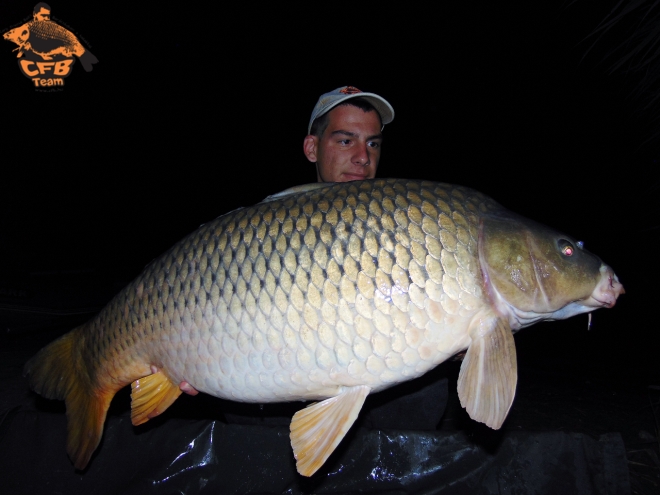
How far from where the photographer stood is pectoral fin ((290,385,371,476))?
0.87 m

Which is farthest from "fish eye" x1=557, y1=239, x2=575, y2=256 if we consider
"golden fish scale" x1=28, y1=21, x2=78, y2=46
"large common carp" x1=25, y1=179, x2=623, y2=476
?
"golden fish scale" x1=28, y1=21, x2=78, y2=46

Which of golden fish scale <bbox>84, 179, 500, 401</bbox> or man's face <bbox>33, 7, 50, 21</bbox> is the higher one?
man's face <bbox>33, 7, 50, 21</bbox>

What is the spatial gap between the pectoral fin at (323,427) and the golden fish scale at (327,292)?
0.04 m

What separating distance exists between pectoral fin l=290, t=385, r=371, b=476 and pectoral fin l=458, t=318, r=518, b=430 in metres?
0.22

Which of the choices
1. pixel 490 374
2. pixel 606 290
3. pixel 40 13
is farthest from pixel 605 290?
pixel 40 13

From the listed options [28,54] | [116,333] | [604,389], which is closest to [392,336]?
[116,333]

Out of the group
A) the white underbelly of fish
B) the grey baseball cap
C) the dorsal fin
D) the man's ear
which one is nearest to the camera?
the white underbelly of fish

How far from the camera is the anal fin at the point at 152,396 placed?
1.09 m

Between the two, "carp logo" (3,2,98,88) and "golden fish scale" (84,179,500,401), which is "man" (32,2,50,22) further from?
"golden fish scale" (84,179,500,401)

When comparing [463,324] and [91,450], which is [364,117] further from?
[91,450]

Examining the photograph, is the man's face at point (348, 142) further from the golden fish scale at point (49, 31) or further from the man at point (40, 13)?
the man at point (40, 13)

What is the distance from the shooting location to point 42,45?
270 inches

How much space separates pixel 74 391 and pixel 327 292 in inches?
36.5

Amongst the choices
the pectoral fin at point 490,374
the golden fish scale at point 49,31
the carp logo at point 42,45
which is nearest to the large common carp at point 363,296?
the pectoral fin at point 490,374
